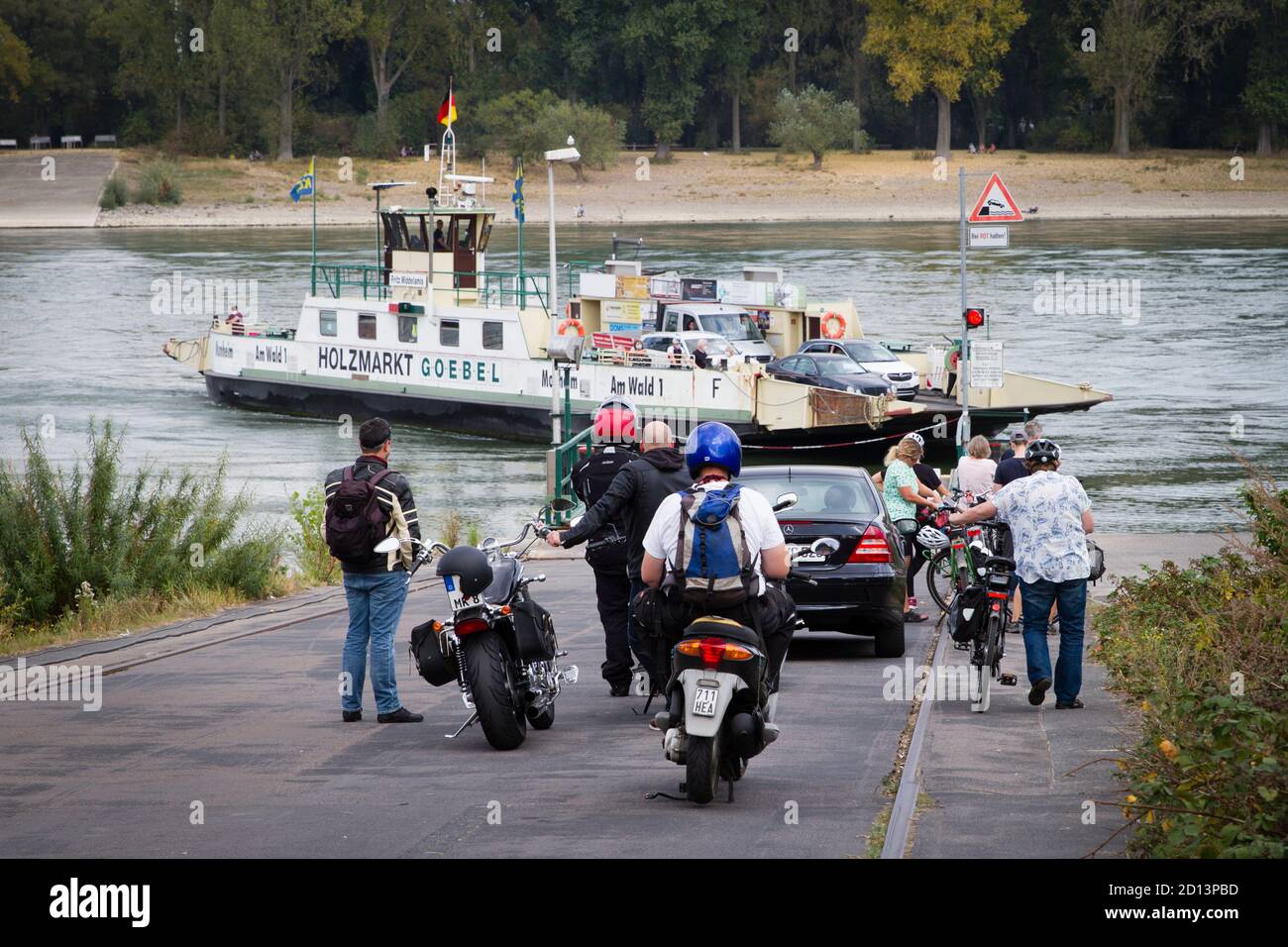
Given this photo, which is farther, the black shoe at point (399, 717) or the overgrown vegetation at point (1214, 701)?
the black shoe at point (399, 717)

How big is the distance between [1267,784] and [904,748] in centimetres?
Answer: 295

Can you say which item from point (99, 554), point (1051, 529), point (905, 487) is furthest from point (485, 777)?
point (99, 554)

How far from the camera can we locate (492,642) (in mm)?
9242

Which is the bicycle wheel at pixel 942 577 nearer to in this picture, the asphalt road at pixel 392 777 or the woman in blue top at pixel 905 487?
the woman in blue top at pixel 905 487

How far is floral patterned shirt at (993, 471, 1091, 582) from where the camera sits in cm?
1014

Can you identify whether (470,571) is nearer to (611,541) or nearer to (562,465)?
(611,541)

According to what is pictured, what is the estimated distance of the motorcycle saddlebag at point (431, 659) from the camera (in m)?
9.52

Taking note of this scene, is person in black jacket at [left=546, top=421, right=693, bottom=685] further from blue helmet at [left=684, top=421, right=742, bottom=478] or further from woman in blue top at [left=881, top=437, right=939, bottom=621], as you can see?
woman in blue top at [left=881, top=437, right=939, bottom=621]

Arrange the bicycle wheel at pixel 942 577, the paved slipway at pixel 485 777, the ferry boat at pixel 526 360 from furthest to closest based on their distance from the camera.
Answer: the ferry boat at pixel 526 360 < the bicycle wheel at pixel 942 577 < the paved slipway at pixel 485 777

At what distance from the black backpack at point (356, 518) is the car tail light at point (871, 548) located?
4.26m

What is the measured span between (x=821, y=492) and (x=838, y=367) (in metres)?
23.4

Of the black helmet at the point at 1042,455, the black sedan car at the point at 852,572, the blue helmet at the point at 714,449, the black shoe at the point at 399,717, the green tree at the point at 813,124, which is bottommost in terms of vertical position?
the black shoe at the point at 399,717

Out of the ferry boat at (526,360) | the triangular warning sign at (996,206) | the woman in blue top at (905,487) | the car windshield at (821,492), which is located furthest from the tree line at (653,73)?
the car windshield at (821,492)

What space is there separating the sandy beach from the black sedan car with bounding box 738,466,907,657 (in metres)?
77.8
